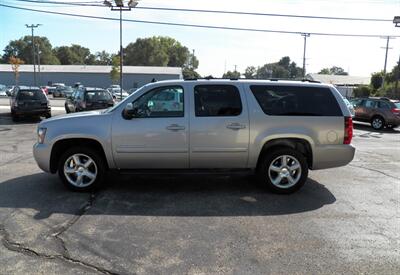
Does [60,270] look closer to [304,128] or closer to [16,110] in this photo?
[304,128]

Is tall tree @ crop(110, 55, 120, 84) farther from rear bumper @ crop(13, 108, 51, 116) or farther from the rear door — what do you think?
the rear door

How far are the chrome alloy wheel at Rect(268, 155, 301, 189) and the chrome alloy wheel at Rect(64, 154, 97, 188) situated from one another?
2921mm

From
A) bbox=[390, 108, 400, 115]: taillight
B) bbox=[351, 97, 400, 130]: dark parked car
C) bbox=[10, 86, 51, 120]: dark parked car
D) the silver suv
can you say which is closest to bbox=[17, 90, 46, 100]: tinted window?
bbox=[10, 86, 51, 120]: dark parked car

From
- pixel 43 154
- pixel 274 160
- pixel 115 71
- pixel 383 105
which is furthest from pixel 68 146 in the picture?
pixel 115 71

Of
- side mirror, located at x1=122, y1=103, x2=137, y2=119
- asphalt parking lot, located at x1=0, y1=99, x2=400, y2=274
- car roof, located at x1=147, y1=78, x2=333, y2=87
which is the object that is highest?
car roof, located at x1=147, y1=78, x2=333, y2=87

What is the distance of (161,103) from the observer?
644 cm

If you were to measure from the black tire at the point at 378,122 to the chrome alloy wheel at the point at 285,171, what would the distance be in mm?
15760

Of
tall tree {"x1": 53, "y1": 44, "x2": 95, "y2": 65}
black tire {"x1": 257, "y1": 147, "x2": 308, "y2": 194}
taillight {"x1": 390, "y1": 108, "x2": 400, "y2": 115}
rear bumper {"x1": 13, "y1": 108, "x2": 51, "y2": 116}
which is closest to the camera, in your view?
black tire {"x1": 257, "y1": 147, "x2": 308, "y2": 194}

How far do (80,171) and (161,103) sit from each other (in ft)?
5.70

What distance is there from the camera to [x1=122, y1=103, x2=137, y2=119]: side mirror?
625 centimetres

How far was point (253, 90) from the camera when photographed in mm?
6512

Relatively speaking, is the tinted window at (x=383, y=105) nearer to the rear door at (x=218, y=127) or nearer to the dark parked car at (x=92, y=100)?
the dark parked car at (x=92, y=100)

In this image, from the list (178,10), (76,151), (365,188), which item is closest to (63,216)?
(76,151)

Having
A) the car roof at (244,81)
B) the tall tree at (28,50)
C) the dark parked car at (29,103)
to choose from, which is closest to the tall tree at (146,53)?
the tall tree at (28,50)
